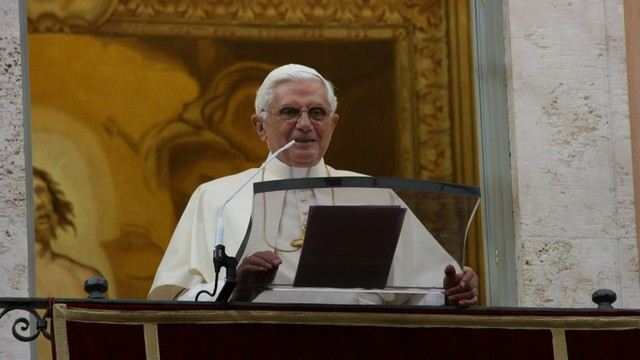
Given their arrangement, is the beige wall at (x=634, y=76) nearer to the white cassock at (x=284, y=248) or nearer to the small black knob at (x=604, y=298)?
the white cassock at (x=284, y=248)

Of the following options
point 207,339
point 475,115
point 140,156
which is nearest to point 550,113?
point 475,115

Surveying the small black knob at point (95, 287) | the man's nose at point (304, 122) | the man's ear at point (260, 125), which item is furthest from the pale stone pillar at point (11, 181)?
the small black knob at point (95, 287)

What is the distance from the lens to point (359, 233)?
5.65 metres

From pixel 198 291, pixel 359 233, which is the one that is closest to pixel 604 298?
pixel 359 233

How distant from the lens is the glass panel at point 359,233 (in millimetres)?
5656

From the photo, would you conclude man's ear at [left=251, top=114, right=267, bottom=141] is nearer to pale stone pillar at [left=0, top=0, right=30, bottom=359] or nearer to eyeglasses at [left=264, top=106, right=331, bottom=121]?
eyeglasses at [left=264, top=106, right=331, bottom=121]

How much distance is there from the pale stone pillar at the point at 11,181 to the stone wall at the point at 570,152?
6.75 feet

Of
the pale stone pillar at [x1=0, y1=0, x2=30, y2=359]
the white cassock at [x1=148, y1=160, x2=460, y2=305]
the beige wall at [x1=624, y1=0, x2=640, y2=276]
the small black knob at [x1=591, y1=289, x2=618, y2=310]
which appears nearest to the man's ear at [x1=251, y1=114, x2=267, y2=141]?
the white cassock at [x1=148, y1=160, x2=460, y2=305]

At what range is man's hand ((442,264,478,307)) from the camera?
586 centimetres

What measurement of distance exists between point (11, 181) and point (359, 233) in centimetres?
244

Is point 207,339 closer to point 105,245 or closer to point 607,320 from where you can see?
point 607,320

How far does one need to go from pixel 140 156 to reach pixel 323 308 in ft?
12.7

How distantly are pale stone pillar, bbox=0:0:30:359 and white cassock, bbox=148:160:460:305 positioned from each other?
0.82 m

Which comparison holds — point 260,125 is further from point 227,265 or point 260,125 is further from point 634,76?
point 634,76
